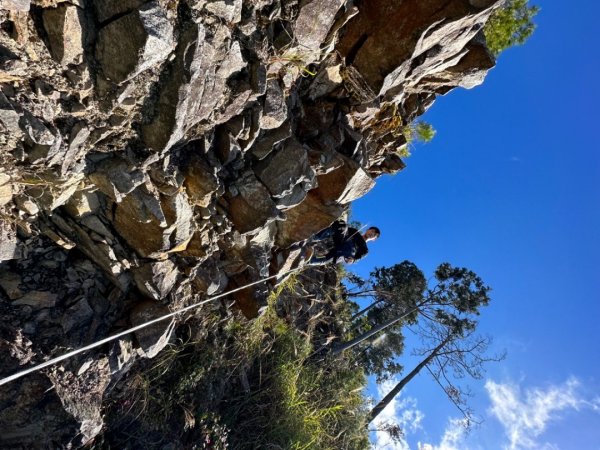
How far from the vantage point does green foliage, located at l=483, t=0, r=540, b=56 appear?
7.14m

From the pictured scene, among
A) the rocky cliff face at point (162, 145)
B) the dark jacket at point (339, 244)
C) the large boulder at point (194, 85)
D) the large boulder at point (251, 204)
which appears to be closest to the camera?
the rocky cliff face at point (162, 145)

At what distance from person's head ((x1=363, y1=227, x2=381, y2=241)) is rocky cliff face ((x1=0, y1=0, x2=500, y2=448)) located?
2.63 meters

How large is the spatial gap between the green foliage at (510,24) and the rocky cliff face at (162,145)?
330 cm

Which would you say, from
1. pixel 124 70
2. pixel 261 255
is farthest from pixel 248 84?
pixel 261 255

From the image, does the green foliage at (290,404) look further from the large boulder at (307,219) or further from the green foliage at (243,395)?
the large boulder at (307,219)

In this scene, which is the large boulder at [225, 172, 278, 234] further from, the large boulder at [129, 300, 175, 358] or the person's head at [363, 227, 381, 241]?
the person's head at [363, 227, 381, 241]

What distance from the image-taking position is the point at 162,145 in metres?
3.31

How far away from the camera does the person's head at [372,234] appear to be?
760cm

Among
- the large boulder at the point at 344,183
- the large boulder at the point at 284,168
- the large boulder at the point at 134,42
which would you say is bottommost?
the large boulder at the point at 134,42

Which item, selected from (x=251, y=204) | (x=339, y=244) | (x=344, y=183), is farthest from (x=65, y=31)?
(x=339, y=244)

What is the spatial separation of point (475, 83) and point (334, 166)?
2103mm

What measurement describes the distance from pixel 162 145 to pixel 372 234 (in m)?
5.14

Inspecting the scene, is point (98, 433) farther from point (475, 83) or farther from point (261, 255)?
point (475, 83)

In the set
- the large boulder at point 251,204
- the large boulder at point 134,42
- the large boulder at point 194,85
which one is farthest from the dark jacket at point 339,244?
the large boulder at point 134,42
